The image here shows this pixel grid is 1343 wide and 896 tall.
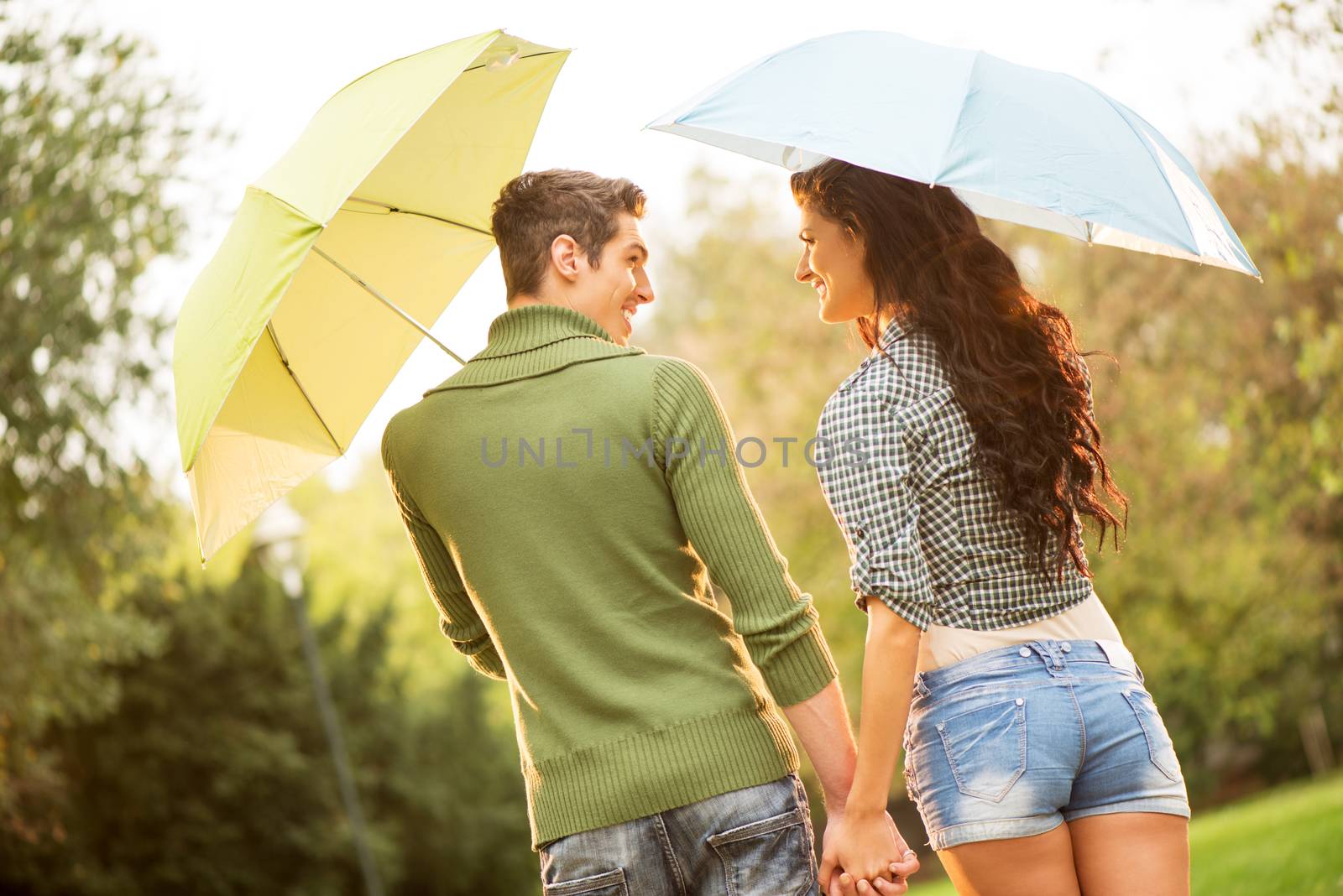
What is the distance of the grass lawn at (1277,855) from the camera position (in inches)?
315

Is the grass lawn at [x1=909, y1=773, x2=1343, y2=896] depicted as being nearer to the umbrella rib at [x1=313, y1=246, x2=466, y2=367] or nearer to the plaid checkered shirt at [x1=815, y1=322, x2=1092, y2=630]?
the plaid checkered shirt at [x1=815, y1=322, x2=1092, y2=630]

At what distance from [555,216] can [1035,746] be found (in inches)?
58.6

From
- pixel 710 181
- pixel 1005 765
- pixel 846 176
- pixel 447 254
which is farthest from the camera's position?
pixel 710 181

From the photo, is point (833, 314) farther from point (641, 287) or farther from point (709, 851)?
point (709, 851)

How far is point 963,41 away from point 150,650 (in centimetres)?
1184

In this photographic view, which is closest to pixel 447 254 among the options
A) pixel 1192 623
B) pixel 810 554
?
pixel 810 554

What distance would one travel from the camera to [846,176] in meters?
2.76

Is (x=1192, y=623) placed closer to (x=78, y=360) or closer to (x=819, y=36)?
(x=78, y=360)

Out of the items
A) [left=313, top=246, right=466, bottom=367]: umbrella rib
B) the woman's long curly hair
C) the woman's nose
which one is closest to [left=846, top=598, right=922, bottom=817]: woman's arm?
the woman's long curly hair

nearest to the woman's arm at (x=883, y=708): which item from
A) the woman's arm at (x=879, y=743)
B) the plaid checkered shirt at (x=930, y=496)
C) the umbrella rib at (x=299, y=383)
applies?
the woman's arm at (x=879, y=743)

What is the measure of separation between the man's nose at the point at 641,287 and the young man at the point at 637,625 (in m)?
0.22

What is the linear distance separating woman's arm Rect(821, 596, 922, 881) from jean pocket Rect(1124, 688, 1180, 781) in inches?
19.2

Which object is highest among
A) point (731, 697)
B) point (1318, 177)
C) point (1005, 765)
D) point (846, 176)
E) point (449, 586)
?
point (1318, 177)

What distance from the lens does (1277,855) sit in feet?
30.0
